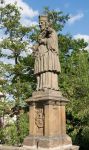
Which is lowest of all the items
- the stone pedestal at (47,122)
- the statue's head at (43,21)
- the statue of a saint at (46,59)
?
the stone pedestal at (47,122)

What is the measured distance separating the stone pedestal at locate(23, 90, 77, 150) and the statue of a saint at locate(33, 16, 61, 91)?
40 centimetres

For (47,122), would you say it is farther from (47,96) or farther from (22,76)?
(22,76)

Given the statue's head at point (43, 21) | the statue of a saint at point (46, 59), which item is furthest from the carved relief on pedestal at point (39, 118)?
the statue's head at point (43, 21)

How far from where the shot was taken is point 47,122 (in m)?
9.94

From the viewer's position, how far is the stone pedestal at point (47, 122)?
9867 millimetres

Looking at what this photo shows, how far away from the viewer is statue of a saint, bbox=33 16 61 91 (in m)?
10.6

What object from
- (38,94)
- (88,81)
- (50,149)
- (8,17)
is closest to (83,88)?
(88,81)

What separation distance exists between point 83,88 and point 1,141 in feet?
23.0

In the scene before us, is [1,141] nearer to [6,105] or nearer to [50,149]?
[6,105]

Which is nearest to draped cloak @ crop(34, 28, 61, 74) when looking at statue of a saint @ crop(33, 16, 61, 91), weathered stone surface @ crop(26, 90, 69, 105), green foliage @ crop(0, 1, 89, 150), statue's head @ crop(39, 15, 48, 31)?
statue of a saint @ crop(33, 16, 61, 91)

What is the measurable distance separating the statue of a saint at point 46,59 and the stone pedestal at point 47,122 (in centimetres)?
40

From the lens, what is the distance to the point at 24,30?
2041cm

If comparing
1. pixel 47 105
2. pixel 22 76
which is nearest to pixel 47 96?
pixel 47 105

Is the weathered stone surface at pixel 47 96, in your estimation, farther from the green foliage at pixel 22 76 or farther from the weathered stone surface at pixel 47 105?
the green foliage at pixel 22 76
